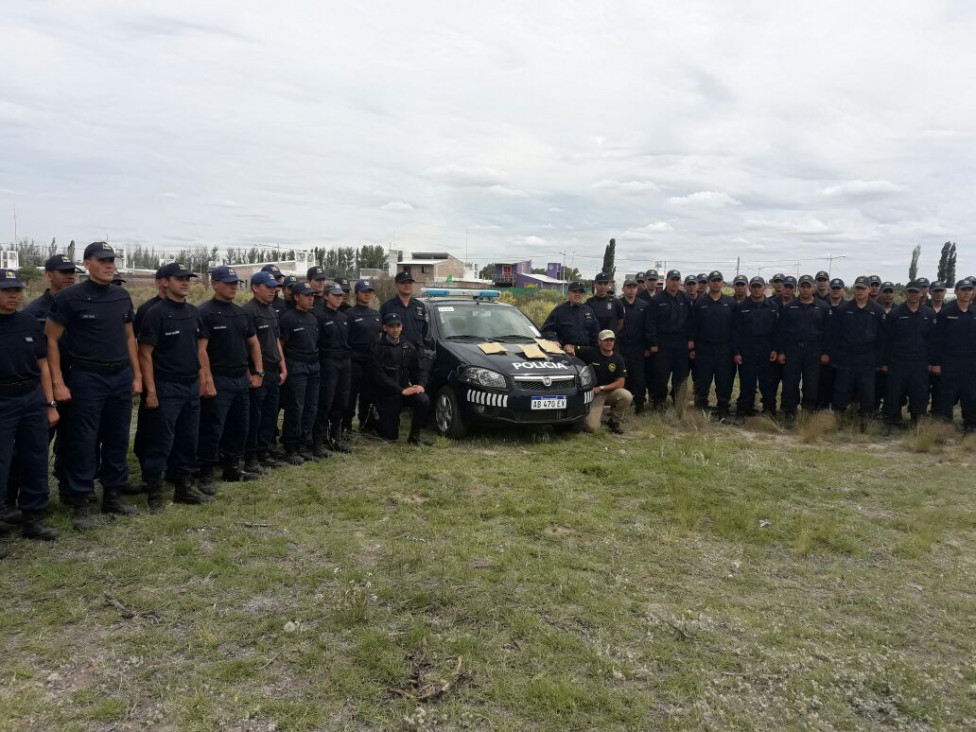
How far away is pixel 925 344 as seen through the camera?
905cm

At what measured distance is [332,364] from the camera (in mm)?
7152

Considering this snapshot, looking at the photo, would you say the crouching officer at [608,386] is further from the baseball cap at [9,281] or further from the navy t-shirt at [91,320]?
the baseball cap at [9,281]

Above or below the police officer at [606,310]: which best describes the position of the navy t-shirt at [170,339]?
below

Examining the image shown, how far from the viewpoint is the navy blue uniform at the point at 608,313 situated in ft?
31.9

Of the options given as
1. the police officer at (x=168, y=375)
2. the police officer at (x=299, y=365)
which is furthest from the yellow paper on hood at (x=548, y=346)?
the police officer at (x=168, y=375)

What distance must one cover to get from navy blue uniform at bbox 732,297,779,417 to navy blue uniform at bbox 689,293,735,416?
0.50ft

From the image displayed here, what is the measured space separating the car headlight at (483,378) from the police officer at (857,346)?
506 cm

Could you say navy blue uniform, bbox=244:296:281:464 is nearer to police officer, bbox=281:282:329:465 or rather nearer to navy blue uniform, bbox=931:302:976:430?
police officer, bbox=281:282:329:465

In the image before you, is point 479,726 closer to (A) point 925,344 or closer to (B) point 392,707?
(B) point 392,707

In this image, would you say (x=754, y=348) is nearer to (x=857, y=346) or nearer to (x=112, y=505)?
(x=857, y=346)

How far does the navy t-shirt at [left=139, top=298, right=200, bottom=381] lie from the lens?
5.23m

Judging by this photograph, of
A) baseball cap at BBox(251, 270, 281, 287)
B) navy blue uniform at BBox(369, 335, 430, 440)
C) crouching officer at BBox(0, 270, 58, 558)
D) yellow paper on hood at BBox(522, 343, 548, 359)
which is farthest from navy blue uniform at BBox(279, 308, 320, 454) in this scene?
yellow paper on hood at BBox(522, 343, 548, 359)

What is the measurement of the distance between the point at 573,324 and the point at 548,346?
103 centimetres

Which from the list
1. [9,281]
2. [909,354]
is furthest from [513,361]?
[909,354]
